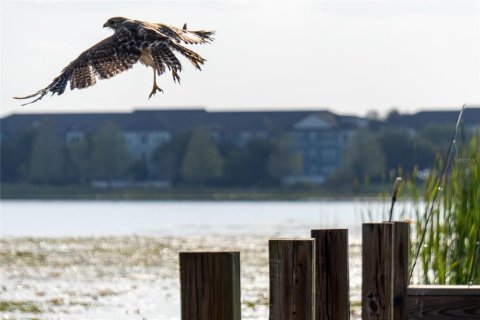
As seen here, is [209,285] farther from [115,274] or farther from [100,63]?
[115,274]

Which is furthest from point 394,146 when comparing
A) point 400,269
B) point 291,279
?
point 291,279

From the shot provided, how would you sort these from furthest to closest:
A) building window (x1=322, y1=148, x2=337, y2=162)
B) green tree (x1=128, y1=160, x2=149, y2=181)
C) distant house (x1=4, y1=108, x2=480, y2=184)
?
1. building window (x1=322, y1=148, x2=337, y2=162)
2. distant house (x1=4, y1=108, x2=480, y2=184)
3. green tree (x1=128, y1=160, x2=149, y2=181)

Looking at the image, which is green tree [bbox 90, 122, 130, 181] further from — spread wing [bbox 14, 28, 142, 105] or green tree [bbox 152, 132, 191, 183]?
spread wing [bbox 14, 28, 142, 105]

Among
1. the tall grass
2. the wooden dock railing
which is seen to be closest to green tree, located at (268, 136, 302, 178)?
the tall grass

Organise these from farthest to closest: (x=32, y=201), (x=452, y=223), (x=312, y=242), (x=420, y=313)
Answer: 1. (x=32, y=201)
2. (x=452, y=223)
3. (x=420, y=313)
4. (x=312, y=242)

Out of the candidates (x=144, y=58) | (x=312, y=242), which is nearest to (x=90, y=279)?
(x=144, y=58)

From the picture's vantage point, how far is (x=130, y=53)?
6.74m

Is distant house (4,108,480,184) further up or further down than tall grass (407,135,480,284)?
further up

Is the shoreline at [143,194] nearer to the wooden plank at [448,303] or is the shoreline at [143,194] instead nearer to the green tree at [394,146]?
the green tree at [394,146]

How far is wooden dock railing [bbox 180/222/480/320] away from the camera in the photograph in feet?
14.2

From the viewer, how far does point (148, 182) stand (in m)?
102

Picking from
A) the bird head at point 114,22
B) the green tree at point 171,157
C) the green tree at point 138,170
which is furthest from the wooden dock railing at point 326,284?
the green tree at point 138,170

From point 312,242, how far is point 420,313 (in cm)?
185

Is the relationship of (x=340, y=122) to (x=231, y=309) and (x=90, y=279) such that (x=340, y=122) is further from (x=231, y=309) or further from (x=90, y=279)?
(x=231, y=309)
